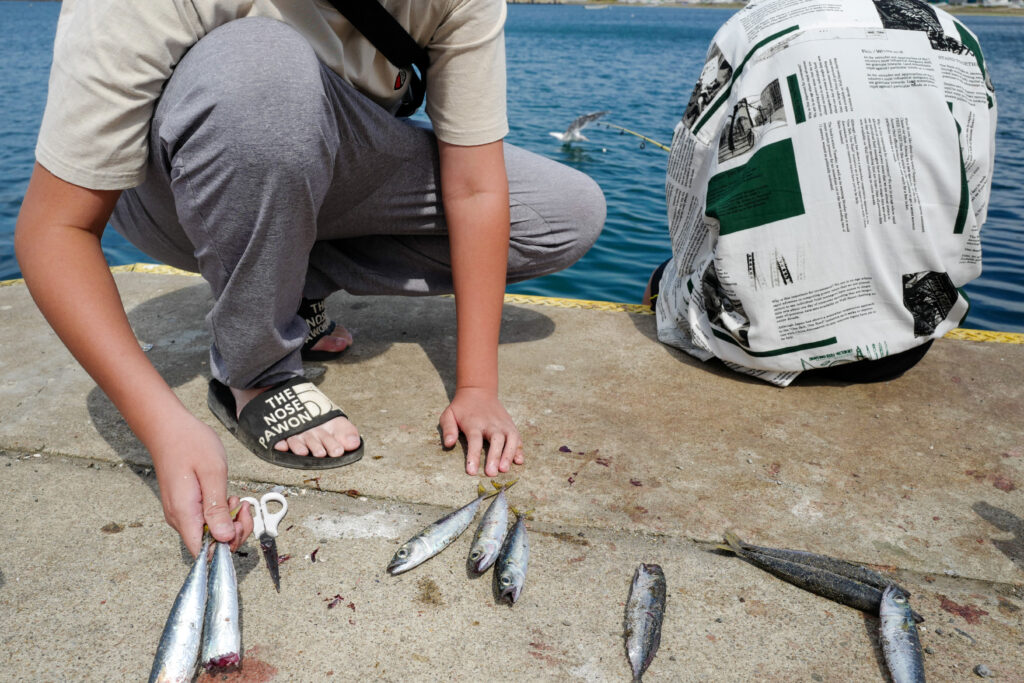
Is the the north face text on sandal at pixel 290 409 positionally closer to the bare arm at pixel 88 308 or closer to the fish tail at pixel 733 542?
the bare arm at pixel 88 308

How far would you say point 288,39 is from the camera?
6.36ft

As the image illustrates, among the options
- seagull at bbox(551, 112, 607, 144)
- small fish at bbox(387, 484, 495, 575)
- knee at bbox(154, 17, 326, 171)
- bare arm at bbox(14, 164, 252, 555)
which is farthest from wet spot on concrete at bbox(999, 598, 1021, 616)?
seagull at bbox(551, 112, 607, 144)

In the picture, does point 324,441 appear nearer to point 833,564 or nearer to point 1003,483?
point 833,564

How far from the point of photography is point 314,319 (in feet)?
9.27

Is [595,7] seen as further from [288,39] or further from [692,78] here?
[288,39]

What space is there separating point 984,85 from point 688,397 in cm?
148

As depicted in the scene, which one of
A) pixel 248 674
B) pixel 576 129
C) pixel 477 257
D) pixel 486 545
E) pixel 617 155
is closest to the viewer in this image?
pixel 248 674

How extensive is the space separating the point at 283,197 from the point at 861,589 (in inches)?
67.8

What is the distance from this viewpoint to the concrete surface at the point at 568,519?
1.55 meters

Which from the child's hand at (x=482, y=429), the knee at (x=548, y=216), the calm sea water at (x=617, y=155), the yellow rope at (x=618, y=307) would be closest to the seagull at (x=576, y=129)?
the calm sea water at (x=617, y=155)

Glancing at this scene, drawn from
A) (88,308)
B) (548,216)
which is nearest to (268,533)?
(88,308)

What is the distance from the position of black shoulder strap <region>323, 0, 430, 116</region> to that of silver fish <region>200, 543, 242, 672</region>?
1429mm

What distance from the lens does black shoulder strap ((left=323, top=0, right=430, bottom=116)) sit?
204cm

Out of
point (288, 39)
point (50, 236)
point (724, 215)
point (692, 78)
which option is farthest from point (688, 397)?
point (692, 78)
